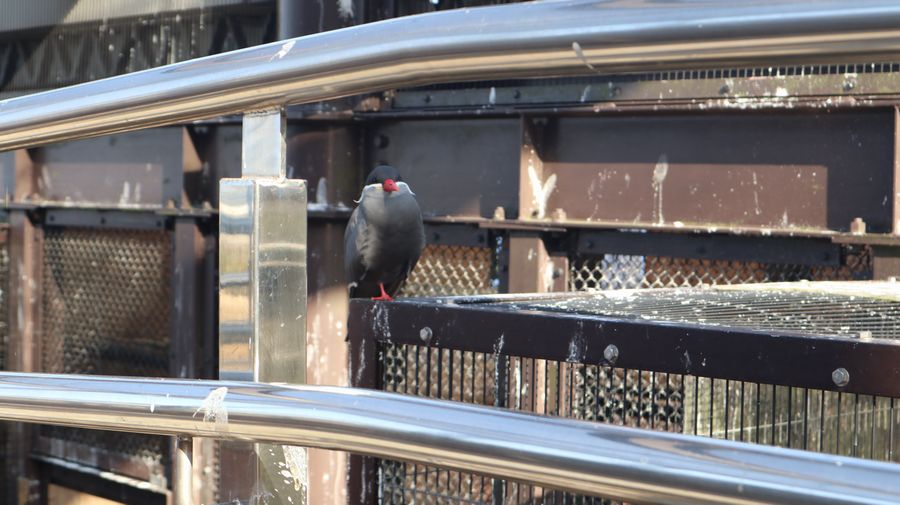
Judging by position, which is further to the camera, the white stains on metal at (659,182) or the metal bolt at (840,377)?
the white stains on metal at (659,182)

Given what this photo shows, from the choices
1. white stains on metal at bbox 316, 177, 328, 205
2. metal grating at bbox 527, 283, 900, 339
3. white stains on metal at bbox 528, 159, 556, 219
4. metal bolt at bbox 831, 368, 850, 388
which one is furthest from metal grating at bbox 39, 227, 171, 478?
metal bolt at bbox 831, 368, 850, 388

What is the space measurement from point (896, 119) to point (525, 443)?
13.2 ft

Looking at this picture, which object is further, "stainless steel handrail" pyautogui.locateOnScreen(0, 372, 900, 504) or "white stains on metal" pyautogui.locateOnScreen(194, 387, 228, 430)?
"white stains on metal" pyautogui.locateOnScreen(194, 387, 228, 430)

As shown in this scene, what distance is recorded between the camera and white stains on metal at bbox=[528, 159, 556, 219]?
5.51 m

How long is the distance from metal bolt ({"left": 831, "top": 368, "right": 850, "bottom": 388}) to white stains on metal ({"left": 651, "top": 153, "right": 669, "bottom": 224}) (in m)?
3.41

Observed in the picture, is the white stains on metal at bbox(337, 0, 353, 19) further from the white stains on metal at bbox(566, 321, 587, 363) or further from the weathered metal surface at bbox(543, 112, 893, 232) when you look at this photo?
the white stains on metal at bbox(566, 321, 587, 363)

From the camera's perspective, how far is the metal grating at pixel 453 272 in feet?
19.7

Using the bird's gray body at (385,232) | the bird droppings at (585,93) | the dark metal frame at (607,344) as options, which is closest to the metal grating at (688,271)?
the bird droppings at (585,93)

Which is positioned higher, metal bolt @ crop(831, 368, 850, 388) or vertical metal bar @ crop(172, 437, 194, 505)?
metal bolt @ crop(831, 368, 850, 388)

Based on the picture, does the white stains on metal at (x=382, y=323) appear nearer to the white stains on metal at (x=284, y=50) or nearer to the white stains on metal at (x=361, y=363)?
the white stains on metal at (x=361, y=363)

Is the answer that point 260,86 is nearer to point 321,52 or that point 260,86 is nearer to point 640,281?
point 321,52

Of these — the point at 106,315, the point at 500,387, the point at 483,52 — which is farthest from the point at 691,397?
the point at 106,315

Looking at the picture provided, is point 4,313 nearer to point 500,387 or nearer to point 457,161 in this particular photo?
point 457,161

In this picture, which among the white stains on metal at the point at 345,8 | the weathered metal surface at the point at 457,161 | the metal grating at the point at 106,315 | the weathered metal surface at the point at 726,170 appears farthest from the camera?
the metal grating at the point at 106,315
